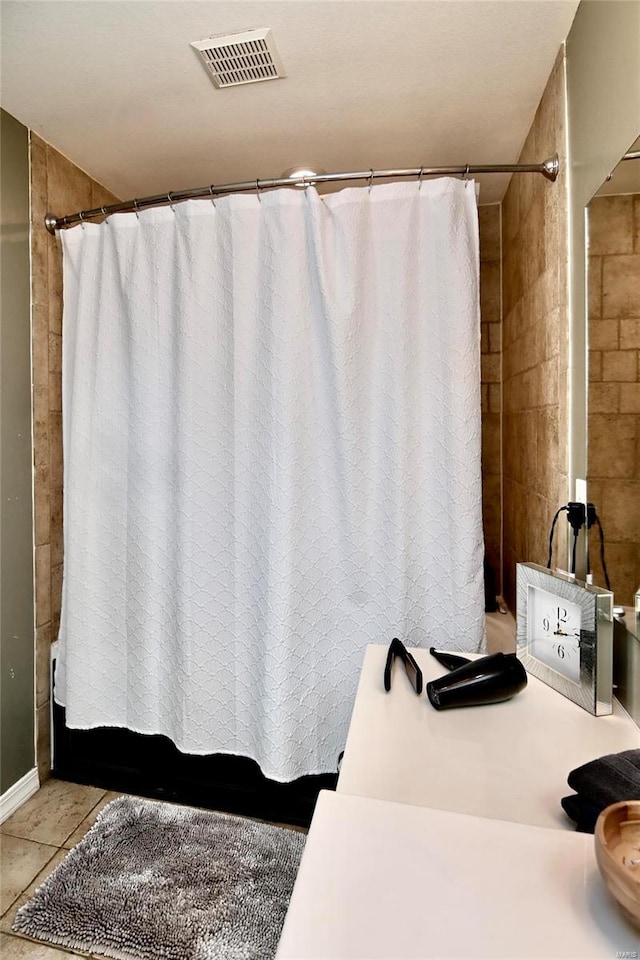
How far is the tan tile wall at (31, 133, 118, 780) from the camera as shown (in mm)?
1784

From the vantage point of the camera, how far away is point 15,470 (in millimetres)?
1705

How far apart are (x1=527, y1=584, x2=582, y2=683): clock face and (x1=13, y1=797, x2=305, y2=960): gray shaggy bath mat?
1009 millimetres

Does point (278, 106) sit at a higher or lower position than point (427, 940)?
higher

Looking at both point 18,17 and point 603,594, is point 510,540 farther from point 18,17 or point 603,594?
point 18,17

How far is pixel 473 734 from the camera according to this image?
0.92m

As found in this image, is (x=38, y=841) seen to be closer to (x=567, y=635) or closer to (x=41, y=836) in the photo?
(x=41, y=836)

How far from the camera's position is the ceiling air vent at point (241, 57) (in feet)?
4.26

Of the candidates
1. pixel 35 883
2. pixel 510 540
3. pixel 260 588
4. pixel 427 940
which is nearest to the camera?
pixel 427 940

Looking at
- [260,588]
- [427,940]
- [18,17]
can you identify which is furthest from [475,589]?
[18,17]

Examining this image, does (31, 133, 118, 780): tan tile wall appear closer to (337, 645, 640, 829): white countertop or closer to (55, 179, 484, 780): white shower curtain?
(55, 179, 484, 780): white shower curtain

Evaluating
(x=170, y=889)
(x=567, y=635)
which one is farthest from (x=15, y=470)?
(x=567, y=635)

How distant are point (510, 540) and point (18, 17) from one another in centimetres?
237

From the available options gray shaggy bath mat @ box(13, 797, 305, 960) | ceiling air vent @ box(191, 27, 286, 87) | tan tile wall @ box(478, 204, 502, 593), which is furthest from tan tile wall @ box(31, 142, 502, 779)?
tan tile wall @ box(478, 204, 502, 593)

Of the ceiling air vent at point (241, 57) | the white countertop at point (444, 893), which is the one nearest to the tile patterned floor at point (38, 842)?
the white countertop at point (444, 893)
